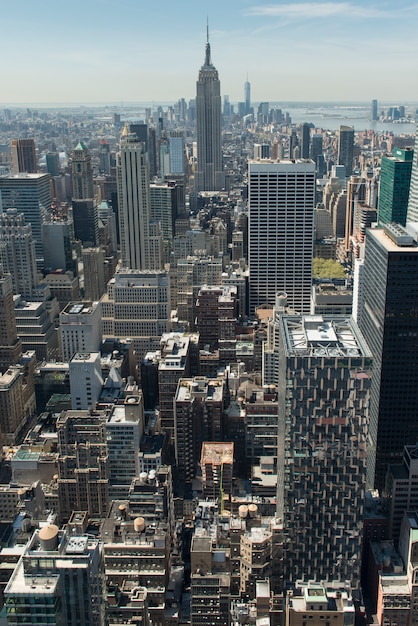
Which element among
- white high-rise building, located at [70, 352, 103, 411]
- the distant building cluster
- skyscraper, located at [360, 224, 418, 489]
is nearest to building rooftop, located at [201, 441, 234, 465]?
the distant building cluster

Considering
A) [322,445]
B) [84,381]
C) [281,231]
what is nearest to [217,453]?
[84,381]

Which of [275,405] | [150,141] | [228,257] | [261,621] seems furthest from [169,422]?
[150,141]

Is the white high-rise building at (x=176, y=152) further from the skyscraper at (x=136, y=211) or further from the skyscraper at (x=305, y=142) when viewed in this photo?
the skyscraper at (x=136, y=211)

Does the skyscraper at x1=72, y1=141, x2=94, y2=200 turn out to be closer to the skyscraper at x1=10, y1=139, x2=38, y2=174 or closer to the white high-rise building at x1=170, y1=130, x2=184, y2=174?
the skyscraper at x1=10, y1=139, x2=38, y2=174

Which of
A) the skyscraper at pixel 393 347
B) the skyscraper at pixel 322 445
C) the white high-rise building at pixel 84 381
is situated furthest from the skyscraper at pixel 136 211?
the skyscraper at pixel 322 445

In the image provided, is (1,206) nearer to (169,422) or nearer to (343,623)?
(169,422)

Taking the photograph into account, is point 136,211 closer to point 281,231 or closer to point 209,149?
point 281,231
